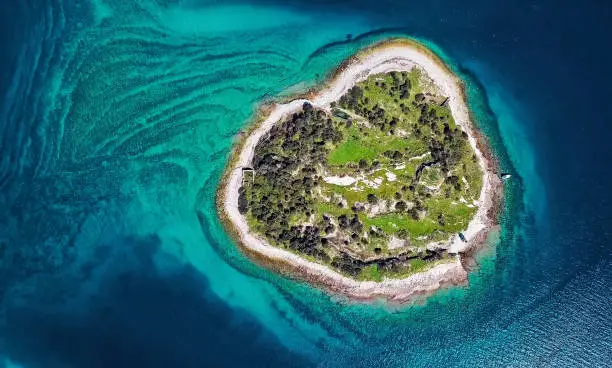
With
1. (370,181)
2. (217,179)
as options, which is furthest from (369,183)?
(217,179)

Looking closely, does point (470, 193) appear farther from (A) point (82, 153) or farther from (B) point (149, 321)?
(A) point (82, 153)

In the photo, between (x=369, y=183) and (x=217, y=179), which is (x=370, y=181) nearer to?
(x=369, y=183)

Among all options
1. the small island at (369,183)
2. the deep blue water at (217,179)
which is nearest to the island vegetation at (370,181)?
the small island at (369,183)

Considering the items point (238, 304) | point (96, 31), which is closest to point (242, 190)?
point (238, 304)

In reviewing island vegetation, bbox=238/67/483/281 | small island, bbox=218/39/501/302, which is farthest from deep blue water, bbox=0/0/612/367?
island vegetation, bbox=238/67/483/281

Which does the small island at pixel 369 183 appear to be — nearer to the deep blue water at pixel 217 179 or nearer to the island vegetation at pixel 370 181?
the island vegetation at pixel 370 181
